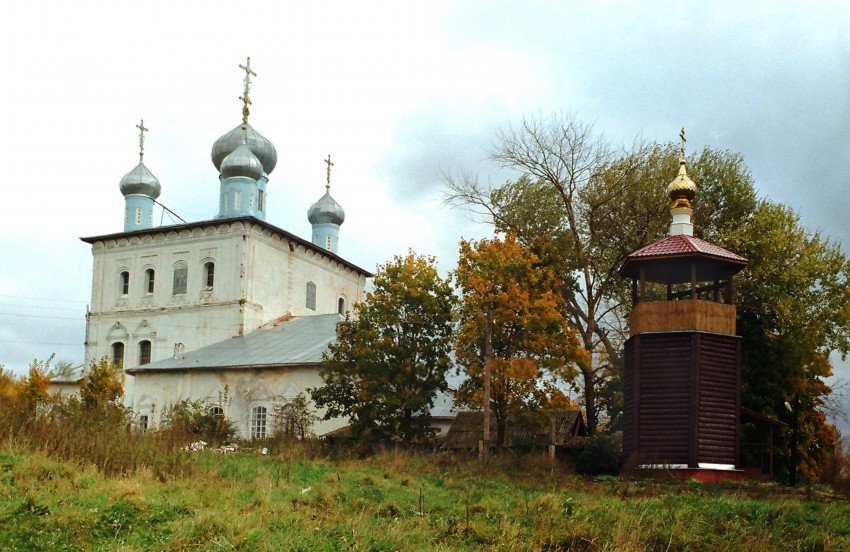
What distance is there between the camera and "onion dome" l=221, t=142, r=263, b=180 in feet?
139

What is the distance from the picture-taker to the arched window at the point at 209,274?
41.5 meters

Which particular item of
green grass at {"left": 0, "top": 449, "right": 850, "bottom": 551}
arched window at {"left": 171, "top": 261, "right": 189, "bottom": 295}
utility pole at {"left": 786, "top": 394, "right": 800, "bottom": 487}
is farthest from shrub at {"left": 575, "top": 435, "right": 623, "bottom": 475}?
arched window at {"left": 171, "top": 261, "right": 189, "bottom": 295}

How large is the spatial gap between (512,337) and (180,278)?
20679mm

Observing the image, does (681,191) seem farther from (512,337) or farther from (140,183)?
(140,183)

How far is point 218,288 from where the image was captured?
4097 centimetres

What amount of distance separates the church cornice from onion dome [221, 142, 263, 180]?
7.93 ft

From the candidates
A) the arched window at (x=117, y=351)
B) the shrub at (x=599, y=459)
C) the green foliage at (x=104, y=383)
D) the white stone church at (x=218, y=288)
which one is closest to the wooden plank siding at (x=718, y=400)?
the shrub at (x=599, y=459)

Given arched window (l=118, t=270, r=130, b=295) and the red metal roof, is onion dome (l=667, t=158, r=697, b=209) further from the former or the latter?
arched window (l=118, t=270, r=130, b=295)

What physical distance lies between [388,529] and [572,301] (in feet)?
65.2

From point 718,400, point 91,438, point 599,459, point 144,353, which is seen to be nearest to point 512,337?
point 599,459

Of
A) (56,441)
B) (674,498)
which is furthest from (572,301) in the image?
(56,441)

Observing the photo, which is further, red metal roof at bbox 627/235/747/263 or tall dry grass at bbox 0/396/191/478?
red metal roof at bbox 627/235/747/263

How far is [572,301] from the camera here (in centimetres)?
3067

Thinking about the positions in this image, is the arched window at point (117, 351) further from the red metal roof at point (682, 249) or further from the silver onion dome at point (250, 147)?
the red metal roof at point (682, 249)
